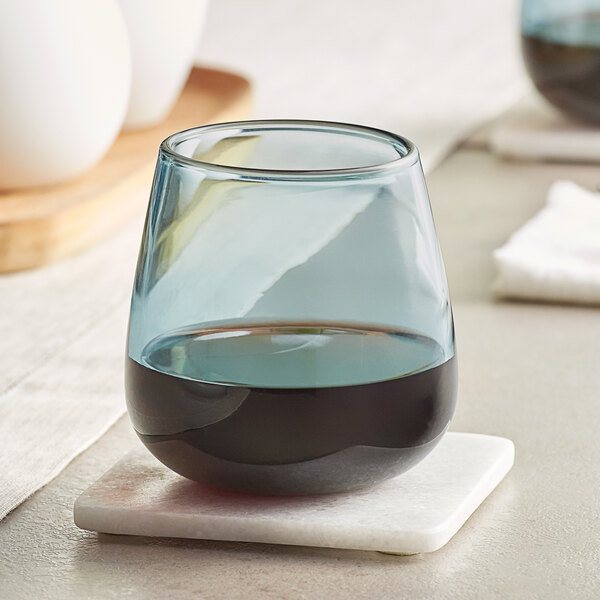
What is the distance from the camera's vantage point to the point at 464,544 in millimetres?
373

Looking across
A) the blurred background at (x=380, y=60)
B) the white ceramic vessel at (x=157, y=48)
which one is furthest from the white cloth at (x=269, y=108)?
the white ceramic vessel at (x=157, y=48)

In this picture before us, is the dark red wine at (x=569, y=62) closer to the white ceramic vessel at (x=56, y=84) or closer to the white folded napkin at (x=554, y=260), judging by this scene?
the white folded napkin at (x=554, y=260)

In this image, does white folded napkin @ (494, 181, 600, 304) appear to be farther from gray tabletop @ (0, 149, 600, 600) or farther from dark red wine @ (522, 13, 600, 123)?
dark red wine @ (522, 13, 600, 123)

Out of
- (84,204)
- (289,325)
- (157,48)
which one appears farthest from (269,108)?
(289,325)

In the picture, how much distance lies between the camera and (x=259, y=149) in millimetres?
398

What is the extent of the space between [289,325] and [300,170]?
50mm

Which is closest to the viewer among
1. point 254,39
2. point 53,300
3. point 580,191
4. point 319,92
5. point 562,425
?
point 562,425

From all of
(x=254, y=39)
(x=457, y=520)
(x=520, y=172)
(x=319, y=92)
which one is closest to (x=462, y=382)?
(x=457, y=520)

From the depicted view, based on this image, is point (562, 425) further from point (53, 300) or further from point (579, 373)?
point (53, 300)

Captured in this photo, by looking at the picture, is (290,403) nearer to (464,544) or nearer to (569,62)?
(464,544)

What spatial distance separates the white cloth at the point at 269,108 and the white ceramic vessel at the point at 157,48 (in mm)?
121

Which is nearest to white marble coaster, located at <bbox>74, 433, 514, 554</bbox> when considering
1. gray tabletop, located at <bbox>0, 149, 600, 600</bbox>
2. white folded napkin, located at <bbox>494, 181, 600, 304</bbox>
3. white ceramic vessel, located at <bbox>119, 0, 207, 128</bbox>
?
gray tabletop, located at <bbox>0, 149, 600, 600</bbox>

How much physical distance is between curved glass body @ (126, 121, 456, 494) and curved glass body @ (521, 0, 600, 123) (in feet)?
1.79

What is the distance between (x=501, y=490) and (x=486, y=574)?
59 mm
